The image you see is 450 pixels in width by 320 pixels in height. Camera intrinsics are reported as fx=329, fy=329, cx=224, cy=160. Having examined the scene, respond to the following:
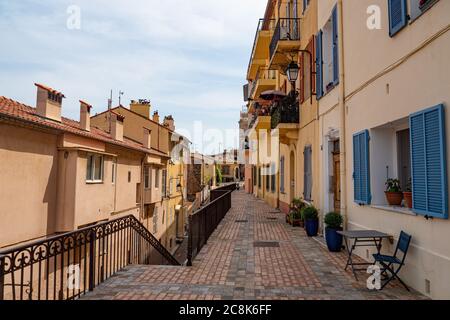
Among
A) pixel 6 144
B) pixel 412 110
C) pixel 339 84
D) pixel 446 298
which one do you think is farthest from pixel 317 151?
pixel 6 144

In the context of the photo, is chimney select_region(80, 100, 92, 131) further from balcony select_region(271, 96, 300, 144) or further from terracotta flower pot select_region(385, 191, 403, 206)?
terracotta flower pot select_region(385, 191, 403, 206)

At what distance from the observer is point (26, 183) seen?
33.1 feet

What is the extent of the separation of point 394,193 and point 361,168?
3.55 ft

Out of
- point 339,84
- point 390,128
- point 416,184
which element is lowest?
point 416,184

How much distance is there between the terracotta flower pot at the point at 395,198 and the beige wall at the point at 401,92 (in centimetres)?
21

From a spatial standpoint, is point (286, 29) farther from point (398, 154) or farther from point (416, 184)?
point (416, 184)

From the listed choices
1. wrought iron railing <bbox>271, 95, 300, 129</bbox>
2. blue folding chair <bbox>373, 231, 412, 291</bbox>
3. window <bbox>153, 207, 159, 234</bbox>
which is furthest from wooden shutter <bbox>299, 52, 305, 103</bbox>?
window <bbox>153, 207, 159, 234</bbox>

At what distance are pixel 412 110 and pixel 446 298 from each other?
2658 millimetres

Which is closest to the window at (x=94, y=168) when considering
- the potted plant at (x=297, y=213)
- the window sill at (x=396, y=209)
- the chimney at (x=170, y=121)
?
the potted plant at (x=297, y=213)

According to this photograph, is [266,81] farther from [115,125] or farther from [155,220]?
[155,220]

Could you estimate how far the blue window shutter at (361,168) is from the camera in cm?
663

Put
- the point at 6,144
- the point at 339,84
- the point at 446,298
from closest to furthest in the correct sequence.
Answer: the point at 446,298 < the point at 339,84 < the point at 6,144

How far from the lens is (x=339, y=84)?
826 cm

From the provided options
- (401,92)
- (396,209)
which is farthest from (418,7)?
(396,209)
